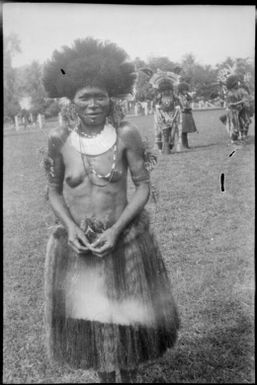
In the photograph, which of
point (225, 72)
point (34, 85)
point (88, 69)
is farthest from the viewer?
point (225, 72)

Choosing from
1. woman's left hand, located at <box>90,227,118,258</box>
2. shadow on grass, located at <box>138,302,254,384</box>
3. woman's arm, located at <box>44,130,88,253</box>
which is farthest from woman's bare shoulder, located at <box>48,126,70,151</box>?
shadow on grass, located at <box>138,302,254,384</box>

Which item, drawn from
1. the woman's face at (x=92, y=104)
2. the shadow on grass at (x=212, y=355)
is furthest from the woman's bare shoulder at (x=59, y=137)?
the shadow on grass at (x=212, y=355)

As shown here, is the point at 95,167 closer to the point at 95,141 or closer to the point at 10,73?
the point at 95,141

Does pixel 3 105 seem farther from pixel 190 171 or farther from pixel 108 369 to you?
pixel 108 369

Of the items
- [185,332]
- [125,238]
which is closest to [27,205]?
[125,238]

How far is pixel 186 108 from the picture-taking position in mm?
3557

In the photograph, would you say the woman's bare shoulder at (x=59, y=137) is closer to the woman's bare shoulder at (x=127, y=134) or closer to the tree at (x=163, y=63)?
the woman's bare shoulder at (x=127, y=134)

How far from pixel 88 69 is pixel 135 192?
0.77 meters

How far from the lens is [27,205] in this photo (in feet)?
11.1

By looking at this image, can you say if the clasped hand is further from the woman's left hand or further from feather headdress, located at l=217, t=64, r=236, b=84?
feather headdress, located at l=217, t=64, r=236, b=84

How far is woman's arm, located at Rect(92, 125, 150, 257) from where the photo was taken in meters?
3.11

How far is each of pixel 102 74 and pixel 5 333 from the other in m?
1.71

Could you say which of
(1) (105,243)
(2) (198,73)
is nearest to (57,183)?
(1) (105,243)

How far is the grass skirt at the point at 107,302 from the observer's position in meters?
3.18
